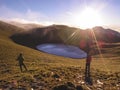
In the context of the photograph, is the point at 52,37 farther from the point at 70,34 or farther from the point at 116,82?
the point at 116,82

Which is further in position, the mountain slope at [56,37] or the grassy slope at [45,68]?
the mountain slope at [56,37]

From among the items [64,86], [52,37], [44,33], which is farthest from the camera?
[44,33]

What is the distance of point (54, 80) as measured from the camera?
2103 centimetres

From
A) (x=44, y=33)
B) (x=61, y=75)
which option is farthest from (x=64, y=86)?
(x=44, y=33)

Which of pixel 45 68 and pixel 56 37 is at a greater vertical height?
pixel 56 37

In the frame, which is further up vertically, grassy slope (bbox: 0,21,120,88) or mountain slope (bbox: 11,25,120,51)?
mountain slope (bbox: 11,25,120,51)

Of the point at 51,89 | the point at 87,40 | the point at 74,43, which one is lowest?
the point at 51,89

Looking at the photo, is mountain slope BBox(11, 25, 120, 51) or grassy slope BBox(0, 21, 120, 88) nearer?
grassy slope BBox(0, 21, 120, 88)

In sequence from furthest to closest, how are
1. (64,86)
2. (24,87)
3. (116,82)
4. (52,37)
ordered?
(52,37), (116,82), (24,87), (64,86)

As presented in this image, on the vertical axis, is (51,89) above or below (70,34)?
below

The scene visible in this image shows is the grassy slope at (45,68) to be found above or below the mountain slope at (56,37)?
below

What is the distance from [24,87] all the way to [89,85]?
5.62 m

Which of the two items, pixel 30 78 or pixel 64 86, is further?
pixel 30 78

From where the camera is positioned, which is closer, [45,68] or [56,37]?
[45,68]
